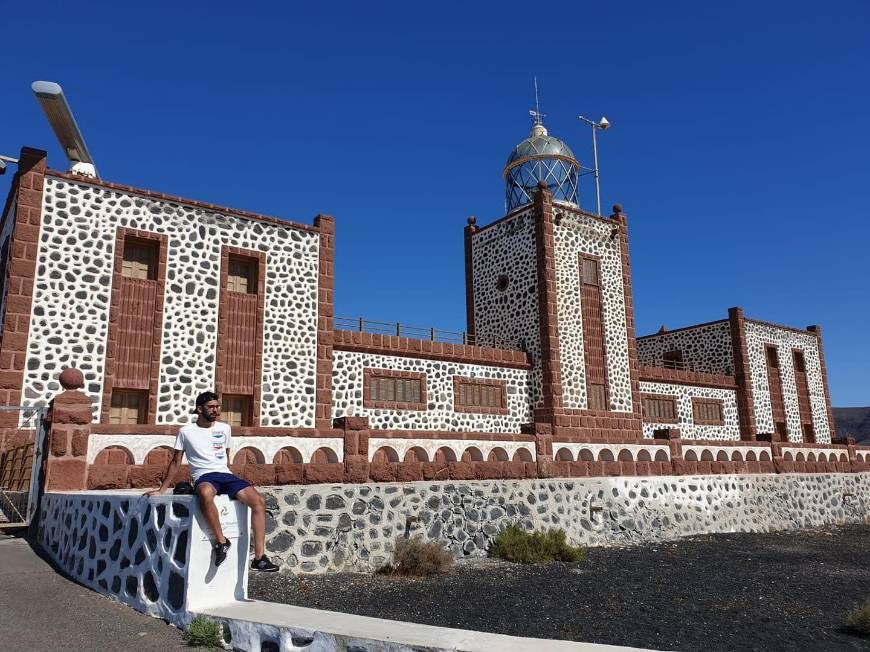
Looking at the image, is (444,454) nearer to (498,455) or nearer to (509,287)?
(498,455)

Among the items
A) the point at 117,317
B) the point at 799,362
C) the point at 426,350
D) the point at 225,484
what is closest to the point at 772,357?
the point at 799,362

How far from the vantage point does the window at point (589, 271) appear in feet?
70.2

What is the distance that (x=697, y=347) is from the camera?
2858 centimetres

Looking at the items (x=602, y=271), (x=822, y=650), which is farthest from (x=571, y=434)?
(x=822, y=650)

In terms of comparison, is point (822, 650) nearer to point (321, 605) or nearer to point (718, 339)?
point (321, 605)

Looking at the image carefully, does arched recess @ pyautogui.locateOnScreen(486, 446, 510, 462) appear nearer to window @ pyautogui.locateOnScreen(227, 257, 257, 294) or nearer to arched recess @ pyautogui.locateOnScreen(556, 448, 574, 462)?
arched recess @ pyautogui.locateOnScreen(556, 448, 574, 462)

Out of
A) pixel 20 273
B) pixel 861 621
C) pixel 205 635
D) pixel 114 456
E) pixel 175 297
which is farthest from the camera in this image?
pixel 175 297

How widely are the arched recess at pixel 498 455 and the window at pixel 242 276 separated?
6.46 metres

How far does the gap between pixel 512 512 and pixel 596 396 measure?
917 centimetres

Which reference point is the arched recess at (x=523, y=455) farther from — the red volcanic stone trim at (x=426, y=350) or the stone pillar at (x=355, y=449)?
the red volcanic stone trim at (x=426, y=350)

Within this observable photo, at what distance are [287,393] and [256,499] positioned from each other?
10.0 m

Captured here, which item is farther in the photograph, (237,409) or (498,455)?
(237,409)

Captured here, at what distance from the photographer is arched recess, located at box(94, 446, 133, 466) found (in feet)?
30.7

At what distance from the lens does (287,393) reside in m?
15.1
